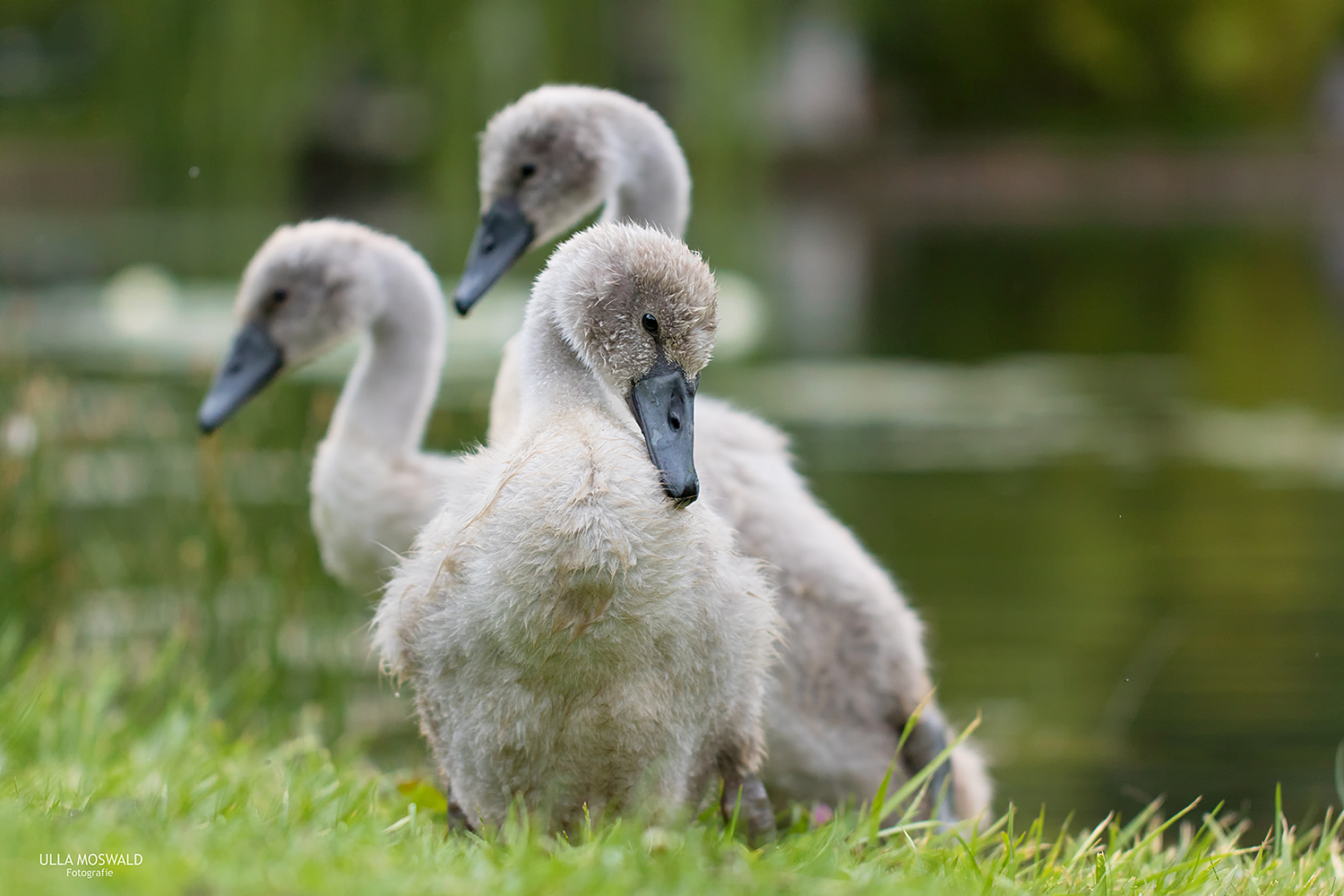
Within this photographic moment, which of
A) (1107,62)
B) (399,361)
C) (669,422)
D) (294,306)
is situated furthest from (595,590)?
(1107,62)

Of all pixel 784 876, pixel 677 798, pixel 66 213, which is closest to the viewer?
pixel 784 876

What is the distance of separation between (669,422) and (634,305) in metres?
0.25

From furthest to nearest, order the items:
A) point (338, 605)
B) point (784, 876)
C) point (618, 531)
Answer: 1. point (338, 605)
2. point (618, 531)
3. point (784, 876)

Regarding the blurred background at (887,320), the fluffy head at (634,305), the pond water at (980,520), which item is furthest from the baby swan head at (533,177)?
the fluffy head at (634,305)

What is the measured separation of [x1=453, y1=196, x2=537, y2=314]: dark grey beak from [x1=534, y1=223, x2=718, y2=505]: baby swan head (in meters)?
1.90

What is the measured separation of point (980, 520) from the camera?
1099cm

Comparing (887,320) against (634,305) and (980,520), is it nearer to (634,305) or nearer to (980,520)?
(980,520)

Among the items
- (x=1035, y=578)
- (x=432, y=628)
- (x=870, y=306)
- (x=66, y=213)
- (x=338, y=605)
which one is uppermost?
(x=432, y=628)

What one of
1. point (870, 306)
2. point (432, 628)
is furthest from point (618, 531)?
point (870, 306)

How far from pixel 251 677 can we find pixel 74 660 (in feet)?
3.01

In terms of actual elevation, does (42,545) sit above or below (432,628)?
below

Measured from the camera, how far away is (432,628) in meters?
3.56

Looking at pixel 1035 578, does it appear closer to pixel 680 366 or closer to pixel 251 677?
pixel 251 677

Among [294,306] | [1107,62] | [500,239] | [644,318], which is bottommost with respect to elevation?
[1107,62]
